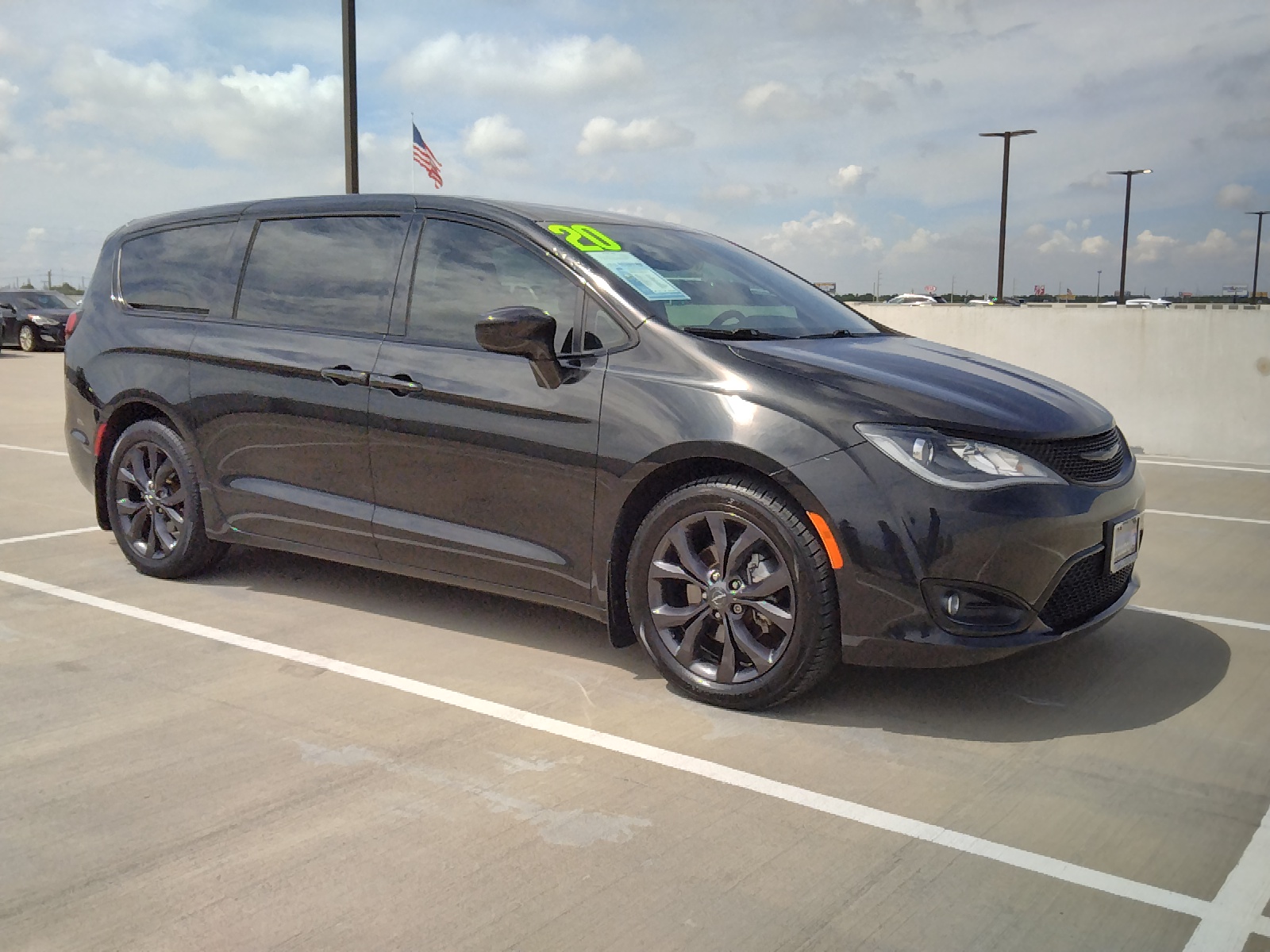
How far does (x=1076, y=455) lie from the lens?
4.03m

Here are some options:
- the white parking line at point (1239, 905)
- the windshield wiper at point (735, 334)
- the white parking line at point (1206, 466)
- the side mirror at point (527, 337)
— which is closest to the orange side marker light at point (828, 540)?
the windshield wiper at point (735, 334)

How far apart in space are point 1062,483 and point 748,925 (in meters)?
1.91

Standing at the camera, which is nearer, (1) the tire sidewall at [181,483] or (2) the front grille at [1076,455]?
(2) the front grille at [1076,455]

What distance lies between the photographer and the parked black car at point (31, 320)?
90.8 ft

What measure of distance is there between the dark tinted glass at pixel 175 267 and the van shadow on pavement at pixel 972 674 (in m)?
1.36

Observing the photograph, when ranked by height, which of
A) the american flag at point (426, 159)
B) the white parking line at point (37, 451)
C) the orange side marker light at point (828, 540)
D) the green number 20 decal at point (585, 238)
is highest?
the american flag at point (426, 159)

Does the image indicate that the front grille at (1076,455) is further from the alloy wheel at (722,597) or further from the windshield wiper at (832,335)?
the windshield wiper at (832,335)

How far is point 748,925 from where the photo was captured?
2.67 meters

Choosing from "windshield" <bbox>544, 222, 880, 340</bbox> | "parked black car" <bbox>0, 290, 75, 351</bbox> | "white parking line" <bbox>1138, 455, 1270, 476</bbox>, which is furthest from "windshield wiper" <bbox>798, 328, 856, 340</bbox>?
"parked black car" <bbox>0, 290, 75, 351</bbox>

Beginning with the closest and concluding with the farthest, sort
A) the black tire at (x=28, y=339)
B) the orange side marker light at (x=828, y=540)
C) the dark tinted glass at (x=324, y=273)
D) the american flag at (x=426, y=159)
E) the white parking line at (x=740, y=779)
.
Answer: the white parking line at (x=740, y=779) < the orange side marker light at (x=828, y=540) < the dark tinted glass at (x=324, y=273) < the american flag at (x=426, y=159) < the black tire at (x=28, y=339)

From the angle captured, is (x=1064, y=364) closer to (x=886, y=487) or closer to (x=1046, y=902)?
(x=886, y=487)

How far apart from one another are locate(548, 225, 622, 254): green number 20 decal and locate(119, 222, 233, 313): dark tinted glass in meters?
1.85

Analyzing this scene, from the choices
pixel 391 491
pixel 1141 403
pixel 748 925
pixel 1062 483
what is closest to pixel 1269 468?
pixel 1141 403

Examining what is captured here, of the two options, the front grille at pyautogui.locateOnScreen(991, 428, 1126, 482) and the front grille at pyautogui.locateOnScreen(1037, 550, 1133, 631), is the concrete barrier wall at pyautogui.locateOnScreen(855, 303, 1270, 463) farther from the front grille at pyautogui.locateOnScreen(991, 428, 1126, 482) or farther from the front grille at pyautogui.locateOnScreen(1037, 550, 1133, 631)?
the front grille at pyautogui.locateOnScreen(1037, 550, 1133, 631)
